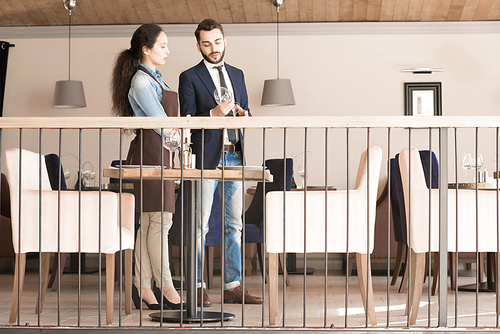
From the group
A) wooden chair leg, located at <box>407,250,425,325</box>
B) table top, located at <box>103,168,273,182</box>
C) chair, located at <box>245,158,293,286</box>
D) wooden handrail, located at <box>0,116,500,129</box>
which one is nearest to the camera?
wooden handrail, located at <box>0,116,500,129</box>

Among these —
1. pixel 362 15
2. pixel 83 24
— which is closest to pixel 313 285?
pixel 362 15

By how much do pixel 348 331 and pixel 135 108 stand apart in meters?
1.60

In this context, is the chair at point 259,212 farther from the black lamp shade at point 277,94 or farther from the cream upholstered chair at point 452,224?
the cream upholstered chair at point 452,224

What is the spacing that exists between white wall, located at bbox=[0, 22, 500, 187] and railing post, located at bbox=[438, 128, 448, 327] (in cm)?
369

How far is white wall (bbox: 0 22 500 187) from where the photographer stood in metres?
6.07

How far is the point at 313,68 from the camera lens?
245 inches

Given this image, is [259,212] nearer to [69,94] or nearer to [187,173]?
[187,173]

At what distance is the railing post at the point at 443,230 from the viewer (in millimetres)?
2291

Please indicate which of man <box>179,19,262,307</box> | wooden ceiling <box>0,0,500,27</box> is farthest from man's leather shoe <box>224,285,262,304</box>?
wooden ceiling <box>0,0,500,27</box>

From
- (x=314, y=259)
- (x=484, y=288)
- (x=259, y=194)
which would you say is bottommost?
(x=314, y=259)

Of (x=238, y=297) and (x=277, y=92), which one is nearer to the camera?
(x=238, y=297)

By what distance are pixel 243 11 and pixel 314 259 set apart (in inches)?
112

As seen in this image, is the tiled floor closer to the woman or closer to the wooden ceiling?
the woman

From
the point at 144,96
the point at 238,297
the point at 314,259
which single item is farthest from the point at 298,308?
the point at 314,259
